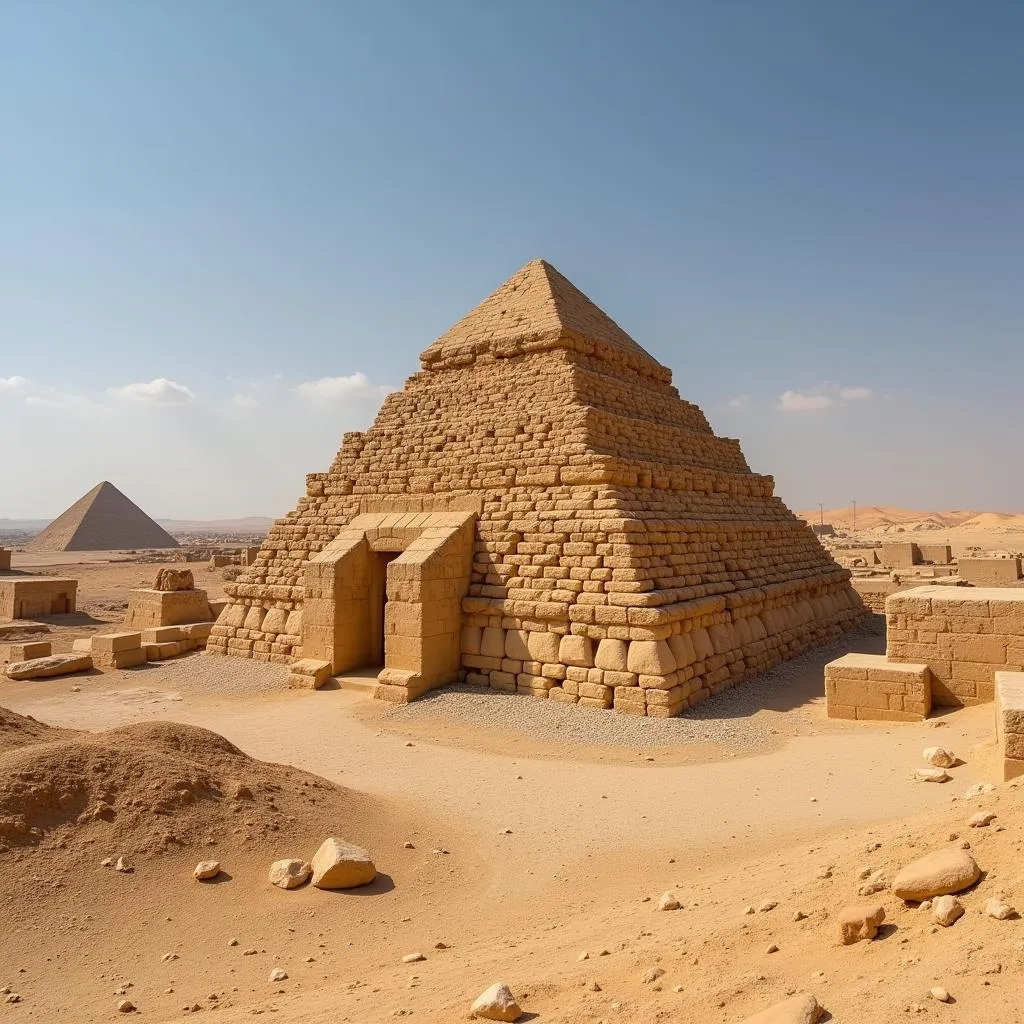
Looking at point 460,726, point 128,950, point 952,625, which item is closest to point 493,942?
point 128,950

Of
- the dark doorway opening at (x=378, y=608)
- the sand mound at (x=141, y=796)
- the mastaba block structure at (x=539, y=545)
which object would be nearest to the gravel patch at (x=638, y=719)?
the mastaba block structure at (x=539, y=545)

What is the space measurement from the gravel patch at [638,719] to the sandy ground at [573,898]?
11cm

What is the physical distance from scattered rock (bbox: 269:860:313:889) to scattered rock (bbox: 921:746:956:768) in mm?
5698

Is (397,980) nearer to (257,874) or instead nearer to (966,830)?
(257,874)

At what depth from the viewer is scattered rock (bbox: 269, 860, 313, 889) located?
4.62 m

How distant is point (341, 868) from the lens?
4.64 metres

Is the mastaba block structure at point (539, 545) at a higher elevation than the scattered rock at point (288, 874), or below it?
higher

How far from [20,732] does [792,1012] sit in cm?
609

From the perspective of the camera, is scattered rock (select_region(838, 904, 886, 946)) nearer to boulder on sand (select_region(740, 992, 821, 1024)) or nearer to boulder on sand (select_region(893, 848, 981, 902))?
boulder on sand (select_region(893, 848, 981, 902))

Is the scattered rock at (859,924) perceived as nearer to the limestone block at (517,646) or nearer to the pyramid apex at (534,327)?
the limestone block at (517,646)

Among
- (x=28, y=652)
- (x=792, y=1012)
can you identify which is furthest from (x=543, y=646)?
(x=28, y=652)

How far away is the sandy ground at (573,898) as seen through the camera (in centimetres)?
302

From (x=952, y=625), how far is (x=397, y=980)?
26.7 ft

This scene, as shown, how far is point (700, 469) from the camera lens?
535 inches
